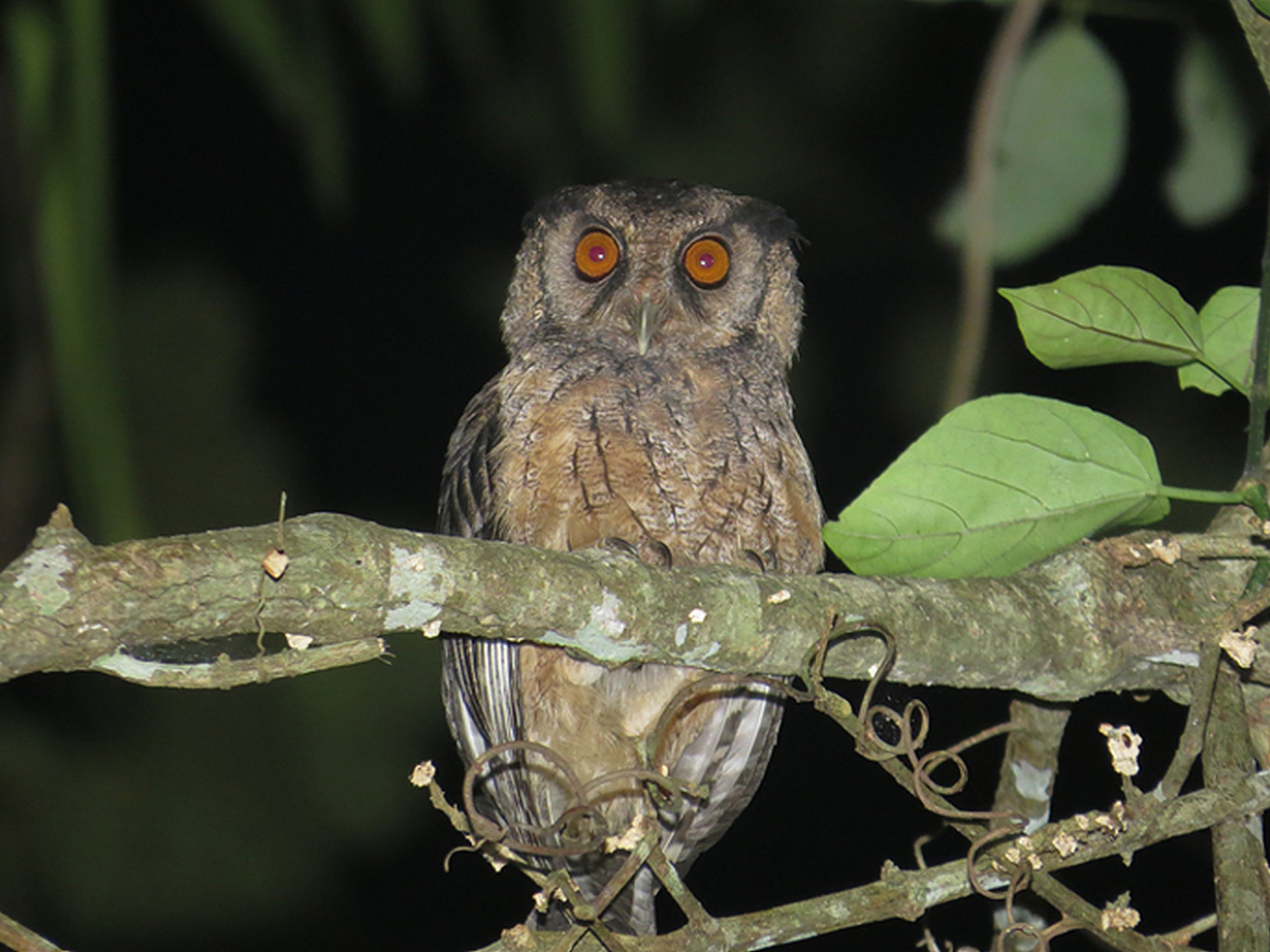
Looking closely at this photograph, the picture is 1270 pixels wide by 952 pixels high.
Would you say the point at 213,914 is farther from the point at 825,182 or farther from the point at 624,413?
the point at 825,182

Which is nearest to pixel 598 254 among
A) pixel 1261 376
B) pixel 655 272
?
pixel 655 272

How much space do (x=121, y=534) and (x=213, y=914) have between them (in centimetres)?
307

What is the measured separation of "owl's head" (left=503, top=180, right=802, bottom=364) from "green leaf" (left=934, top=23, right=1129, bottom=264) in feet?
2.45

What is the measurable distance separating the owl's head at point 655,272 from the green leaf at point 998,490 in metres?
1.13

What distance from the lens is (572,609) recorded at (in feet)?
4.34

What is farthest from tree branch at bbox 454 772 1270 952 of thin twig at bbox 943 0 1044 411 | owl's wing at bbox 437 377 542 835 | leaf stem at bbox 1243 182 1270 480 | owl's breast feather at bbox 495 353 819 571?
owl's wing at bbox 437 377 542 835

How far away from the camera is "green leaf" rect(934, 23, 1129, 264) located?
71.3 inches

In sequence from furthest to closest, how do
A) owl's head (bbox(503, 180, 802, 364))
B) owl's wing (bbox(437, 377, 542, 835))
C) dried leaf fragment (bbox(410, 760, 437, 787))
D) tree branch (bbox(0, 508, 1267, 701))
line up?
owl's head (bbox(503, 180, 802, 364)), owl's wing (bbox(437, 377, 542, 835)), dried leaf fragment (bbox(410, 760, 437, 787)), tree branch (bbox(0, 508, 1267, 701))

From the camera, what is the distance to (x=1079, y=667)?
1.58 meters

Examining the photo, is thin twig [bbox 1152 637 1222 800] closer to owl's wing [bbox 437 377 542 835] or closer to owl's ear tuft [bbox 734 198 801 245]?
owl's wing [bbox 437 377 542 835]

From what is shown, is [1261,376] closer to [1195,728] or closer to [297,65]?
[1195,728]

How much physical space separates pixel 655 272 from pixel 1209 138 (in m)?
1.01

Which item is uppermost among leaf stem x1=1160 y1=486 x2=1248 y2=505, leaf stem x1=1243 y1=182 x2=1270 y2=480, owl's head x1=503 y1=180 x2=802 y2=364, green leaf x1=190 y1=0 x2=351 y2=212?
green leaf x1=190 y1=0 x2=351 y2=212

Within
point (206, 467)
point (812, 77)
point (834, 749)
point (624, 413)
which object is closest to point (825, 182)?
point (812, 77)
